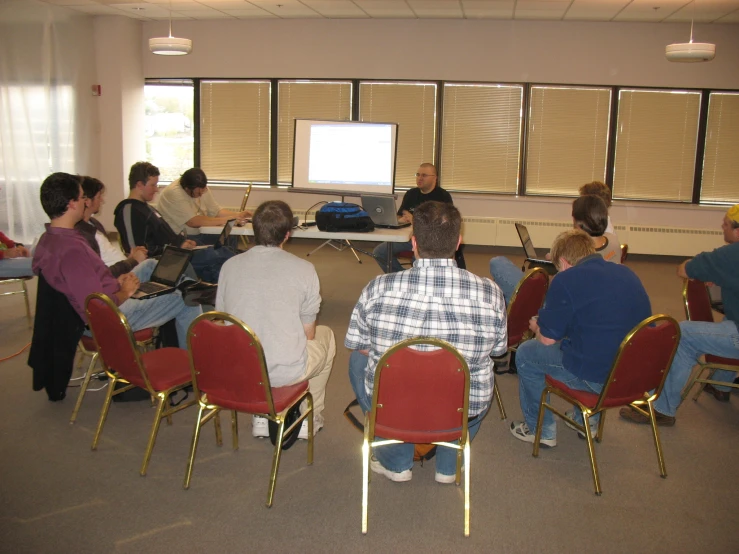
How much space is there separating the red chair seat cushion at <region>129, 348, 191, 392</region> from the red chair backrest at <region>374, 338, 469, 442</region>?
0.88 metres

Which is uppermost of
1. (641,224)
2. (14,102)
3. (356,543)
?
(14,102)

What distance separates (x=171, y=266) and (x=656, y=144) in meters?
7.04

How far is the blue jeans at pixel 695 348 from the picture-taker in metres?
3.24

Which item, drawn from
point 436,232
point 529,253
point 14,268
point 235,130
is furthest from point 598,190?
point 235,130

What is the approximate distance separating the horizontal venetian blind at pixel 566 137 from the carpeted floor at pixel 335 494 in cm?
560

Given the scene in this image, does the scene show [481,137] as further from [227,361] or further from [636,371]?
[227,361]

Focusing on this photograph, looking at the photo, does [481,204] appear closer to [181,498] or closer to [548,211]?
[548,211]

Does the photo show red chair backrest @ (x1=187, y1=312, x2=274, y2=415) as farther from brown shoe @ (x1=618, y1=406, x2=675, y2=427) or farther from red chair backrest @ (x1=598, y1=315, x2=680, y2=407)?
brown shoe @ (x1=618, y1=406, x2=675, y2=427)

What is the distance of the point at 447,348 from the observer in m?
2.12

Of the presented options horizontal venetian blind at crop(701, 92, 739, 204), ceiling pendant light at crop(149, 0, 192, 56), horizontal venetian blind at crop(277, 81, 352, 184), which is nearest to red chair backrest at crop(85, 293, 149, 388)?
ceiling pendant light at crop(149, 0, 192, 56)

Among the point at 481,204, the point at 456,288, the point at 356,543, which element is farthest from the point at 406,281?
the point at 481,204

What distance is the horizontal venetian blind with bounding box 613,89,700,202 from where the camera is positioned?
8328 millimetres

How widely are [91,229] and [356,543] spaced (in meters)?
2.40

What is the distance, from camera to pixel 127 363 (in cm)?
269
